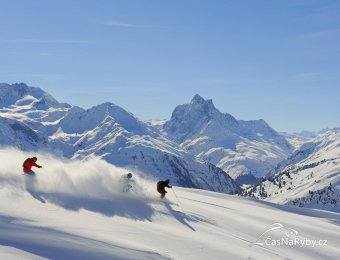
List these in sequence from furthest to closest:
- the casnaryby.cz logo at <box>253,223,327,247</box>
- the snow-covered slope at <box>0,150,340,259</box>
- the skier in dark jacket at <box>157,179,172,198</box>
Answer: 1. the skier in dark jacket at <box>157,179,172,198</box>
2. the casnaryby.cz logo at <box>253,223,327,247</box>
3. the snow-covered slope at <box>0,150,340,259</box>

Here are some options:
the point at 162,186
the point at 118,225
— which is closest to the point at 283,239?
the point at 162,186

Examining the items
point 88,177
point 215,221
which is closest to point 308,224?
point 215,221

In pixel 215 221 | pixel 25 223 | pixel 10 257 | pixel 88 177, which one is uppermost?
pixel 88 177

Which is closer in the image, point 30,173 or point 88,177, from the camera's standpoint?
point 30,173

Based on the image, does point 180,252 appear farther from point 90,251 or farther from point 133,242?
point 90,251

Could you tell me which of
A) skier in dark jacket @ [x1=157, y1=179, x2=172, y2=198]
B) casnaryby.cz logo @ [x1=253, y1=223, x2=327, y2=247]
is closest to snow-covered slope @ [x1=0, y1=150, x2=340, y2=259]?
casnaryby.cz logo @ [x1=253, y1=223, x2=327, y2=247]

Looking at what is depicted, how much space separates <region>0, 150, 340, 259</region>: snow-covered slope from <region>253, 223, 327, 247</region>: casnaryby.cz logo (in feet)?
0.35

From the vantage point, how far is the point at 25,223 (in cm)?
1900

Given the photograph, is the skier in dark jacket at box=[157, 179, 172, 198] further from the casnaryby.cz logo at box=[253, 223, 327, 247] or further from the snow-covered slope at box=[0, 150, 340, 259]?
the casnaryby.cz logo at box=[253, 223, 327, 247]

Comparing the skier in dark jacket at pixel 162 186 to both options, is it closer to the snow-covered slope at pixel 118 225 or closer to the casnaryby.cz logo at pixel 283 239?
the snow-covered slope at pixel 118 225

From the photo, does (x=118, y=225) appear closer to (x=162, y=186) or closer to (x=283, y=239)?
(x=162, y=186)

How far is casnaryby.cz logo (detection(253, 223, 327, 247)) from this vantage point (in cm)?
2874

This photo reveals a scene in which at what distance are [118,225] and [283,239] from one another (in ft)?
42.2

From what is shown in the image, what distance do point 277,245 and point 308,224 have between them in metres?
12.6
